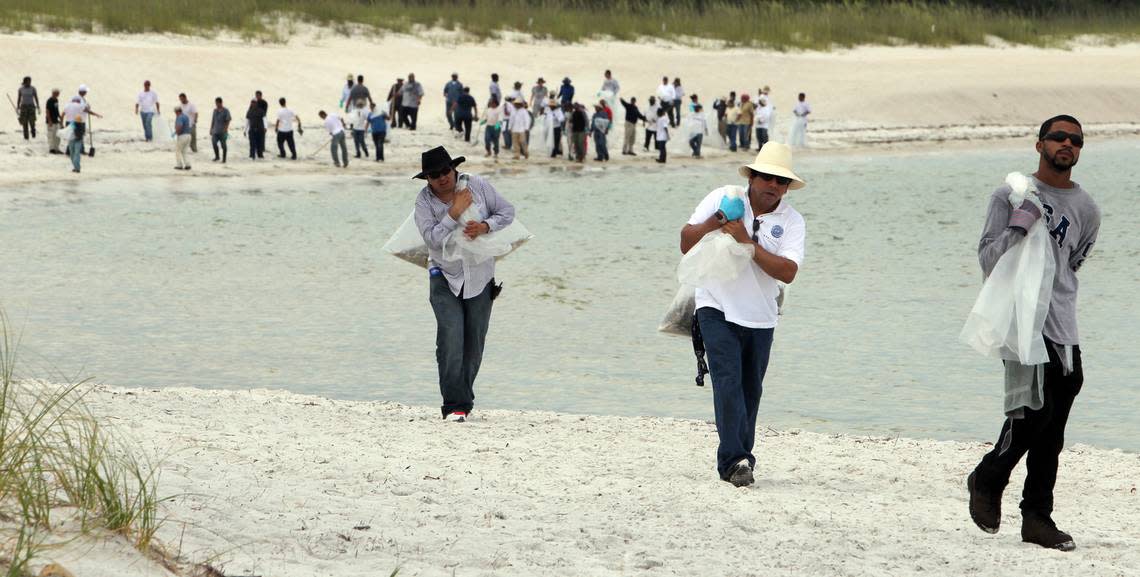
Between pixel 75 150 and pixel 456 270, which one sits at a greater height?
pixel 456 270

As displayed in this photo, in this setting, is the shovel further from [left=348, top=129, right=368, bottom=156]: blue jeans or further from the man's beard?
the man's beard

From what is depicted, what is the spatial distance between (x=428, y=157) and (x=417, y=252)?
0.65 metres

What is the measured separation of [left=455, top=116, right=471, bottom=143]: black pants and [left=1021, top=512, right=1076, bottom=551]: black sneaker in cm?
2881

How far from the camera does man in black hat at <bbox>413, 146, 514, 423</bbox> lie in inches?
319

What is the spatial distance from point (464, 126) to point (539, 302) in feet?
63.0

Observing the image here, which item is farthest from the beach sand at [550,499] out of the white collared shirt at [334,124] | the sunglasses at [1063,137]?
the white collared shirt at [334,124]

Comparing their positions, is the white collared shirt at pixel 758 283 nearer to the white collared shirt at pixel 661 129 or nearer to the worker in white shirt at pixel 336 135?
the worker in white shirt at pixel 336 135

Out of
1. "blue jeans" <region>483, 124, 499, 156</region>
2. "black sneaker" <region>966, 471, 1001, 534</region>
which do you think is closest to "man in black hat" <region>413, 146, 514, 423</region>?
"black sneaker" <region>966, 471, 1001, 534</region>

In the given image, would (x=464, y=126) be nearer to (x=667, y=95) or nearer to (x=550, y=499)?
(x=667, y=95)

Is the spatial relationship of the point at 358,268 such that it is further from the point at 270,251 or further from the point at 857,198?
the point at 857,198

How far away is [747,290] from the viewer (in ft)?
21.5

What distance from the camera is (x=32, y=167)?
28094 millimetres

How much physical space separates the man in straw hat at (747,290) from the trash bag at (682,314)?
214mm

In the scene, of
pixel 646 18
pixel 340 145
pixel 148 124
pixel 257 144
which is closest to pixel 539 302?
pixel 340 145
